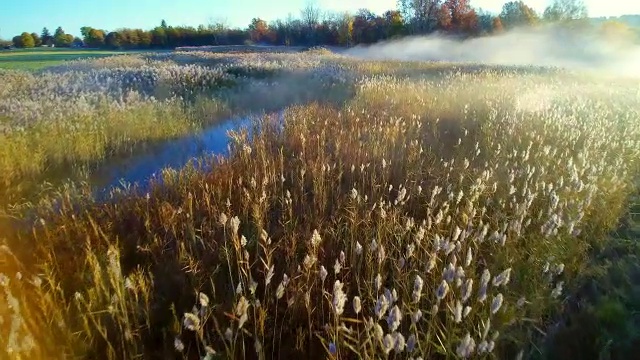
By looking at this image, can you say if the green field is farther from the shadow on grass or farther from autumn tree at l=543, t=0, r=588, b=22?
autumn tree at l=543, t=0, r=588, b=22

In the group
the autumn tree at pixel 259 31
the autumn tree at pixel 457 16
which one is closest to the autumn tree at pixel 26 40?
the autumn tree at pixel 259 31

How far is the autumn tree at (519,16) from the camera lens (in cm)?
5009

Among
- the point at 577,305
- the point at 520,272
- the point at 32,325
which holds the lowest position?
the point at 577,305

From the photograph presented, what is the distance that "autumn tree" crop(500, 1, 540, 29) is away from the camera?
5009cm

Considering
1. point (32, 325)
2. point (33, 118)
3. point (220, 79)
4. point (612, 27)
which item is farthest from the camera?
point (612, 27)

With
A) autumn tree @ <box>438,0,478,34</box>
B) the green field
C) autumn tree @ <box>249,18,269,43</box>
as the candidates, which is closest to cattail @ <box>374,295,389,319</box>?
the green field

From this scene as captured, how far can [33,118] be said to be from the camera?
7.02 meters

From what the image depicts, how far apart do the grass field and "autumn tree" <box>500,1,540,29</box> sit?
49131mm

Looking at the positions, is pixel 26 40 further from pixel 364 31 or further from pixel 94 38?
pixel 364 31

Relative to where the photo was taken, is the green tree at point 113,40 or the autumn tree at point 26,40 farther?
the autumn tree at point 26,40

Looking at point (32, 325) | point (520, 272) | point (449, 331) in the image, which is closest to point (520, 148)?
point (520, 272)

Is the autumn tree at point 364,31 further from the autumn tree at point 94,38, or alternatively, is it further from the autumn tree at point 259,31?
the autumn tree at point 94,38

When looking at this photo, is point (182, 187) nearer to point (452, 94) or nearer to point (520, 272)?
point (520, 272)

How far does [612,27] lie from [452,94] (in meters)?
49.9
